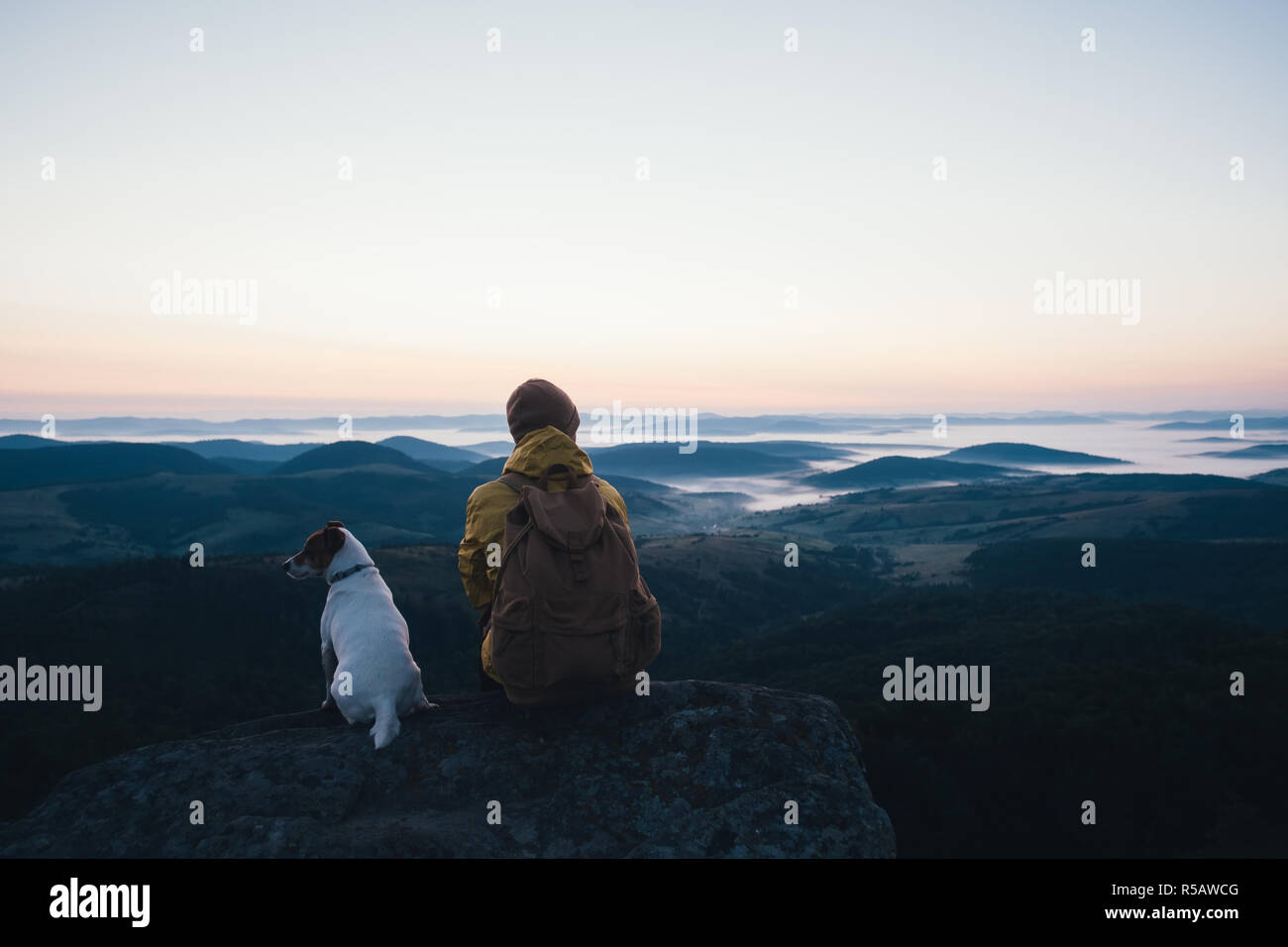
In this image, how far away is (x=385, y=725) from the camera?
6254 mm

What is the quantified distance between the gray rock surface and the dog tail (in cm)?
8

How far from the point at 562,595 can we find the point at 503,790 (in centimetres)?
162

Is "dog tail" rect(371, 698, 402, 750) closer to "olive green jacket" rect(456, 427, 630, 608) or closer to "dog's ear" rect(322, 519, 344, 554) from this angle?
"olive green jacket" rect(456, 427, 630, 608)

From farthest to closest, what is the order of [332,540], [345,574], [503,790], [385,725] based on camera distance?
[332,540] < [345,574] < [385,725] < [503,790]

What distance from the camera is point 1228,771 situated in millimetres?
Answer: 16734

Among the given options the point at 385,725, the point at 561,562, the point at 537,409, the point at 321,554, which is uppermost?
the point at 537,409

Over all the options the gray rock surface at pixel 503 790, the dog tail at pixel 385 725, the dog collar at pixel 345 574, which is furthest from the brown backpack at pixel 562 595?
the dog collar at pixel 345 574

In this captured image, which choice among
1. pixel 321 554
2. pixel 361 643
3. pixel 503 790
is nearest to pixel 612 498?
pixel 503 790

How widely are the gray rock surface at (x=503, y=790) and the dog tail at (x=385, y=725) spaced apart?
→ 83 mm

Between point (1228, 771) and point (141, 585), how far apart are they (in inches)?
2642

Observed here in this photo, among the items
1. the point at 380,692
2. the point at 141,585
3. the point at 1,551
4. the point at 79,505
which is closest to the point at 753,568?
the point at 141,585

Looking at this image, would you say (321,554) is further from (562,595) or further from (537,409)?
(562,595)

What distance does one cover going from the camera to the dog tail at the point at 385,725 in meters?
6.17
